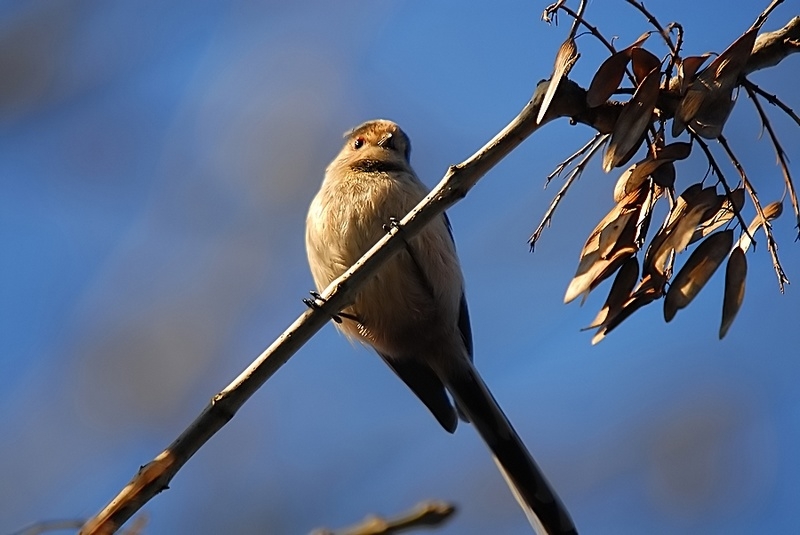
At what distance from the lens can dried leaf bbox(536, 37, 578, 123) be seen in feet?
6.15

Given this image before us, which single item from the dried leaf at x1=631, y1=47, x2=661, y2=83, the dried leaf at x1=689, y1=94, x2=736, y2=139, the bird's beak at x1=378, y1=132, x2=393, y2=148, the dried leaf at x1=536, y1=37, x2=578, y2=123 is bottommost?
the dried leaf at x1=689, y1=94, x2=736, y2=139

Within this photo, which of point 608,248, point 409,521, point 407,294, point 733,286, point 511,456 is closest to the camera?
point 409,521

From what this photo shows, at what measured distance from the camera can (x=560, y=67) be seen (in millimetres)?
1902

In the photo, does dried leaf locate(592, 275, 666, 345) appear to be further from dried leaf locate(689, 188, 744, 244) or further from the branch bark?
the branch bark

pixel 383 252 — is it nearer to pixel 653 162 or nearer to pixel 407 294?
pixel 653 162

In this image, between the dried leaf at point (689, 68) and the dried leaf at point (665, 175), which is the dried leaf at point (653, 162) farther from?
the dried leaf at point (689, 68)

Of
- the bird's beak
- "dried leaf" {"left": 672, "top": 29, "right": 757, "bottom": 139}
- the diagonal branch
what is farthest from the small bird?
"dried leaf" {"left": 672, "top": 29, "right": 757, "bottom": 139}

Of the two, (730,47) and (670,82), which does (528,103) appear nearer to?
(670,82)

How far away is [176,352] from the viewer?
3.66 m

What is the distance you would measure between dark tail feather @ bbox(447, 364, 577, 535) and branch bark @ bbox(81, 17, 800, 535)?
1.21 m

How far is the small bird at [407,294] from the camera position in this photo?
3467 millimetres

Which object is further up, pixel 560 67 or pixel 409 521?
pixel 560 67

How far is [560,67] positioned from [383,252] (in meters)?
0.57

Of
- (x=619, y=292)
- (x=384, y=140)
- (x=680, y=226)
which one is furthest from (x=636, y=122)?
(x=384, y=140)
